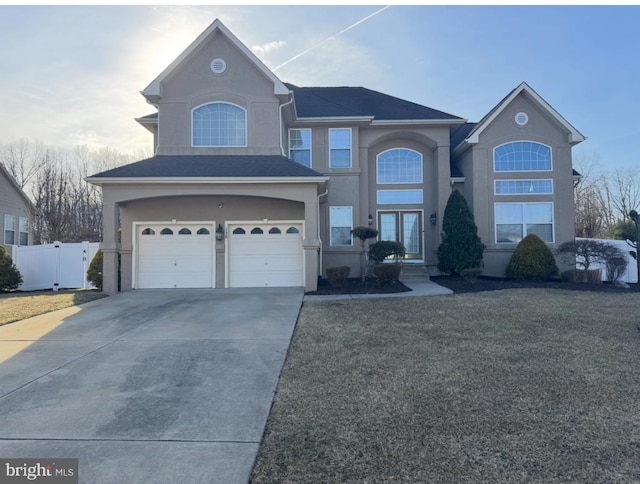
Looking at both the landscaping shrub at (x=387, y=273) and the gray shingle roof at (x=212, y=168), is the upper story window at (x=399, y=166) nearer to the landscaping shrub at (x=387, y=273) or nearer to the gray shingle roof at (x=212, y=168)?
the gray shingle roof at (x=212, y=168)

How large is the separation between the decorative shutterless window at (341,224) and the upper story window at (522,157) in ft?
20.2

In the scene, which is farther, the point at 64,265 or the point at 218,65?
the point at 64,265

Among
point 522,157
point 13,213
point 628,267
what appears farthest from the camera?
point 13,213

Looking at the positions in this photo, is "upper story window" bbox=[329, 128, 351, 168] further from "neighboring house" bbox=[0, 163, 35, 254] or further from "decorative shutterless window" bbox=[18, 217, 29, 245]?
"decorative shutterless window" bbox=[18, 217, 29, 245]

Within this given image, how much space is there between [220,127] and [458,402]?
12.6 m

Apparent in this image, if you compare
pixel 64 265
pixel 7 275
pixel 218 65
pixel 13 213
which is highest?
pixel 218 65

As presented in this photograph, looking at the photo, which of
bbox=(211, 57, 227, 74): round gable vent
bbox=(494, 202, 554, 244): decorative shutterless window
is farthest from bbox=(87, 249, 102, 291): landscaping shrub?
bbox=(494, 202, 554, 244): decorative shutterless window

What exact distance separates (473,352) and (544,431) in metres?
2.50

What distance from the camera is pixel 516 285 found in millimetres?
13141

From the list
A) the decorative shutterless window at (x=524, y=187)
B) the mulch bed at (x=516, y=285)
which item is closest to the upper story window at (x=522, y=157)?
the decorative shutterless window at (x=524, y=187)

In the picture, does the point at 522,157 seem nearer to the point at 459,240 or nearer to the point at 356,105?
the point at 459,240

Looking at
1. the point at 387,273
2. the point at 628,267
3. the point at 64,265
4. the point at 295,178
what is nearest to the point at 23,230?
the point at 64,265

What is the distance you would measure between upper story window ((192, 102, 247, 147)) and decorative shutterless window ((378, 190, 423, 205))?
6.25 metres

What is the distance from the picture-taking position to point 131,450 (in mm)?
3666
